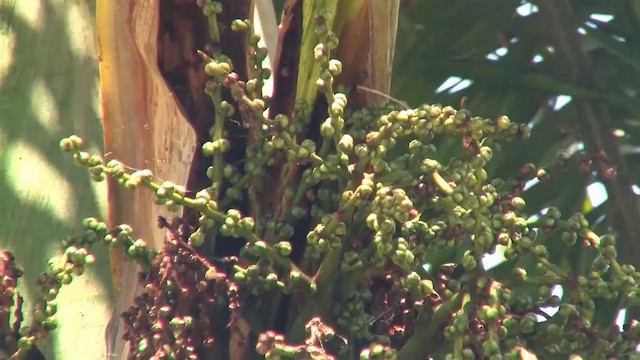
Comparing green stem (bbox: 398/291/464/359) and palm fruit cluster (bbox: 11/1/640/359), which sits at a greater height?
palm fruit cluster (bbox: 11/1/640/359)

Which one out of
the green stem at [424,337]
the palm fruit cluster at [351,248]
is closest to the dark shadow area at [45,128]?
the palm fruit cluster at [351,248]

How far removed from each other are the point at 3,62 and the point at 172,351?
0.74 metres

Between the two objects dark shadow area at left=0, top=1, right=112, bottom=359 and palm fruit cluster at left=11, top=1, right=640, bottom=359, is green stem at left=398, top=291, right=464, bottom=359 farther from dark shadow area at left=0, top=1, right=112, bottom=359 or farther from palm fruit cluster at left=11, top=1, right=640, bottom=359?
dark shadow area at left=0, top=1, right=112, bottom=359

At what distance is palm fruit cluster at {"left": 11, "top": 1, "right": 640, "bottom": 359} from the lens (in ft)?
3.58

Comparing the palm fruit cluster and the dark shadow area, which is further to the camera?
the dark shadow area

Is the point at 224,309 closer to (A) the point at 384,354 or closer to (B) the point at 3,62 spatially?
(A) the point at 384,354

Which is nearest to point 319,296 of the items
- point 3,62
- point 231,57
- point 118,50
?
point 231,57

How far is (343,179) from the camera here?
115 cm

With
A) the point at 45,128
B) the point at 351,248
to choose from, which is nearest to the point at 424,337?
the point at 351,248

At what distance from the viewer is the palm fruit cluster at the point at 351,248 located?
1.09 metres

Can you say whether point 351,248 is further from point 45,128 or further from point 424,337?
point 45,128

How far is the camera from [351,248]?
45.9 inches

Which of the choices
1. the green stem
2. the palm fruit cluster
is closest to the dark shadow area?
the palm fruit cluster

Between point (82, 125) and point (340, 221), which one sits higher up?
point (82, 125)
